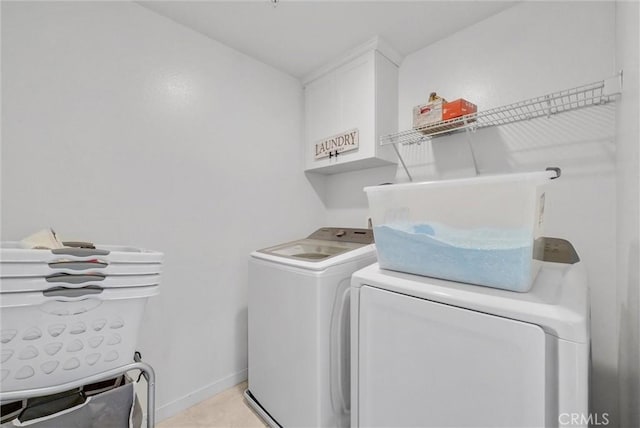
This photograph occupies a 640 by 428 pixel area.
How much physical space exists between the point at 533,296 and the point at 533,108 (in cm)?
121

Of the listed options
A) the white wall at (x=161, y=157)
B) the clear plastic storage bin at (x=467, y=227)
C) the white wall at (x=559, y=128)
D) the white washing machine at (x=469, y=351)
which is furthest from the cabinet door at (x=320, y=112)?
the white washing machine at (x=469, y=351)

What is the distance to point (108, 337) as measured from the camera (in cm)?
89

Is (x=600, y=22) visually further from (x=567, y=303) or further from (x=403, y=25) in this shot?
(x=567, y=303)

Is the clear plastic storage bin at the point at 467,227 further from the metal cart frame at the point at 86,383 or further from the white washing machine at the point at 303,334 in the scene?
the metal cart frame at the point at 86,383

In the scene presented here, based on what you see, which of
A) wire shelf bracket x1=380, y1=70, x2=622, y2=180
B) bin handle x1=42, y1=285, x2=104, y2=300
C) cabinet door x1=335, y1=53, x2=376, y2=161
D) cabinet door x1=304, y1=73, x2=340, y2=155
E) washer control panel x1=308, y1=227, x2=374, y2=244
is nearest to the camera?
bin handle x1=42, y1=285, x2=104, y2=300

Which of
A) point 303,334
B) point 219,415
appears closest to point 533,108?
point 303,334

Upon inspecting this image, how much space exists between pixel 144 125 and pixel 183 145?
223 mm

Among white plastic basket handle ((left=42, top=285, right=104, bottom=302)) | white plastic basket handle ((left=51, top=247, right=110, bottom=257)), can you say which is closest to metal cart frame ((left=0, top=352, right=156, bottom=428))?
white plastic basket handle ((left=42, top=285, right=104, bottom=302))

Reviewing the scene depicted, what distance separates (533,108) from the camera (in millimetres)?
1473

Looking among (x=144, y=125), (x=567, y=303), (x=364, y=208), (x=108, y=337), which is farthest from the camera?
(x=364, y=208)

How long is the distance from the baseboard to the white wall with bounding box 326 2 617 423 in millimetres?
2021

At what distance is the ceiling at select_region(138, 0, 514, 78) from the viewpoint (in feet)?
5.02

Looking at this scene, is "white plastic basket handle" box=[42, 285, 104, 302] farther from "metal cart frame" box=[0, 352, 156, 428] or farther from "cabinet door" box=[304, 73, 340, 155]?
"cabinet door" box=[304, 73, 340, 155]

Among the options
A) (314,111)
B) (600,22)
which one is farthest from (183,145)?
(600,22)
